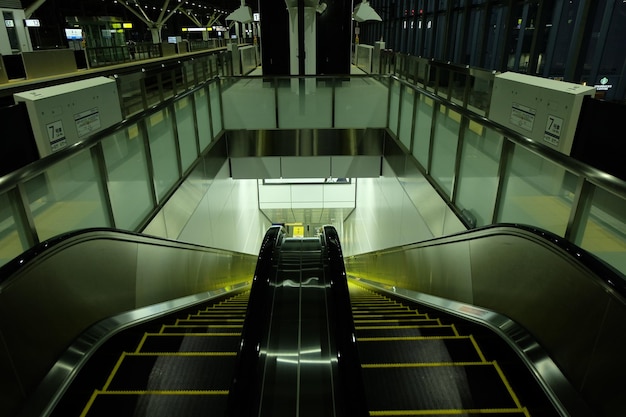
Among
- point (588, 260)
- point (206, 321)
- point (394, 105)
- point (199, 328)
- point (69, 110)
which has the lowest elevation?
point (206, 321)

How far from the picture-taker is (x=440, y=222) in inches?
223

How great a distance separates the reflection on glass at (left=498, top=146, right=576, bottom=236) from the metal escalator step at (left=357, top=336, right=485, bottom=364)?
3.65 feet

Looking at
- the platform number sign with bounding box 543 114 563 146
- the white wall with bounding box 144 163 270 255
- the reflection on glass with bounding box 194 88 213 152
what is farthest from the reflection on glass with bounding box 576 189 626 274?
the reflection on glass with bounding box 194 88 213 152

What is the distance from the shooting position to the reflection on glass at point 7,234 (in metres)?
2.36

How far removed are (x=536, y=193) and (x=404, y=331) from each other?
158cm

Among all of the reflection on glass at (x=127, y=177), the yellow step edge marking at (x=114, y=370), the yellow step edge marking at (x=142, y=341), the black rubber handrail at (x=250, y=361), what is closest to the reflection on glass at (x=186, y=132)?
the reflection on glass at (x=127, y=177)

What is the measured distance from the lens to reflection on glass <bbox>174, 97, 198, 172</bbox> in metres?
6.41

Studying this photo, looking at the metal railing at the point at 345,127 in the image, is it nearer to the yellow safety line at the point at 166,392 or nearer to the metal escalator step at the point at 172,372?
the metal escalator step at the point at 172,372

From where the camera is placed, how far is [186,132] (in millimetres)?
6844

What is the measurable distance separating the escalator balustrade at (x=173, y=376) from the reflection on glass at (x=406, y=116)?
560cm

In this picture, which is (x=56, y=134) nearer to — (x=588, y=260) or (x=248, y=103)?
Result: (x=588, y=260)

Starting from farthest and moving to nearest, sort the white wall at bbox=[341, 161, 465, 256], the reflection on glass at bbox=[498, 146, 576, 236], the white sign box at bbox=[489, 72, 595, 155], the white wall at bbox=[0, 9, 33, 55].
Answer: the white wall at bbox=[0, 9, 33, 55], the white wall at bbox=[341, 161, 465, 256], the white sign box at bbox=[489, 72, 595, 155], the reflection on glass at bbox=[498, 146, 576, 236]

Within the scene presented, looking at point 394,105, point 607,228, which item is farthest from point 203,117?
point 607,228

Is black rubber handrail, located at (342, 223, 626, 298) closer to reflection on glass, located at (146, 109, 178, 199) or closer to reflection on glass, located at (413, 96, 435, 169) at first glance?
reflection on glass, located at (413, 96, 435, 169)
